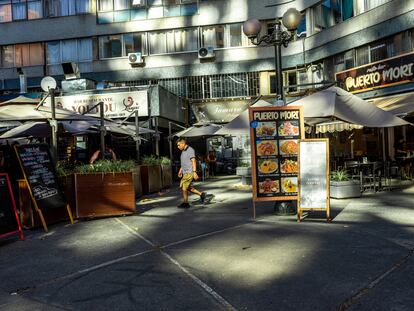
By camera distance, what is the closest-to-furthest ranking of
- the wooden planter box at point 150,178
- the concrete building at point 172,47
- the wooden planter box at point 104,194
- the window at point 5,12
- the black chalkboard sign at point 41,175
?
the black chalkboard sign at point 41,175 → the wooden planter box at point 104,194 → the wooden planter box at point 150,178 → the concrete building at point 172,47 → the window at point 5,12

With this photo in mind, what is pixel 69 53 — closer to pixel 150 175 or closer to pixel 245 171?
pixel 150 175

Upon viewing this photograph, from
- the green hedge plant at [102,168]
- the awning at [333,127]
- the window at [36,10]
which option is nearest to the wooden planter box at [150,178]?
the green hedge plant at [102,168]

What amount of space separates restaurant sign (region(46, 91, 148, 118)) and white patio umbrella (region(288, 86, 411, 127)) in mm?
10718

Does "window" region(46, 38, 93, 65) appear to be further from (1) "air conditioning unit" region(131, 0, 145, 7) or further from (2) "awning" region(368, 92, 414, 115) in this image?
(2) "awning" region(368, 92, 414, 115)

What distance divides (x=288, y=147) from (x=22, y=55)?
27.9m

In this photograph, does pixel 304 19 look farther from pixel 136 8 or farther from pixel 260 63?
pixel 136 8

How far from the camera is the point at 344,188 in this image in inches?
428

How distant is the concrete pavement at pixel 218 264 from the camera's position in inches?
167

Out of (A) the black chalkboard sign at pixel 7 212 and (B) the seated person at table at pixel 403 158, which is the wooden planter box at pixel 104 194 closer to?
(A) the black chalkboard sign at pixel 7 212

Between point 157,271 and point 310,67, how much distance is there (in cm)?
2277

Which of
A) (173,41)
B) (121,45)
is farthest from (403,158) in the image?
(121,45)

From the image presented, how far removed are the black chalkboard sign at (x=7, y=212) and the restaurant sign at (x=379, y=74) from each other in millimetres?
12666

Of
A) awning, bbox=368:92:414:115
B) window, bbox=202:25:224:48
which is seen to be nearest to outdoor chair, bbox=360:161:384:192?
awning, bbox=368:92:414:115

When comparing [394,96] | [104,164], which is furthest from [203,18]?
[104,164]
